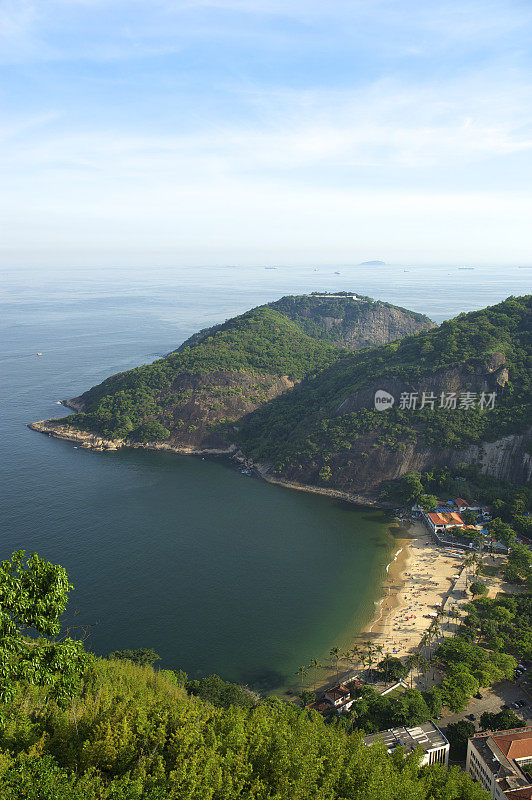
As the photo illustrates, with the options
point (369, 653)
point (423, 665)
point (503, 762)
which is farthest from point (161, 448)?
point (503, 762)

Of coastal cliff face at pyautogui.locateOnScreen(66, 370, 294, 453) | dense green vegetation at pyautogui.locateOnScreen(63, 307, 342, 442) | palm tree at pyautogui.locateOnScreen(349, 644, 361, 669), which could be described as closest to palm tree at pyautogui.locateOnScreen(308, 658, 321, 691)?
palm tree at pyautogui.locateOnScreen(349, 644, 361, 669)

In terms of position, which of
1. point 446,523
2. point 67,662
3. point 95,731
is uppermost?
point 67,662

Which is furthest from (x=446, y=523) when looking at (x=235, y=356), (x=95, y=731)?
(x=235, y=356)

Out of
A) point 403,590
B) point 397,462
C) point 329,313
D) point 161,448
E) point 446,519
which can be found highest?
point 329,313

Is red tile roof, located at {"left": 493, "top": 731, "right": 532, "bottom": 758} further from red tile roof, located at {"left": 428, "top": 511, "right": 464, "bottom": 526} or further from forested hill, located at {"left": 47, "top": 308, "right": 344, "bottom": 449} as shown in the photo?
forested hill, located at {"left": 47, "top": 308, "right": 344, "bottom": 449}

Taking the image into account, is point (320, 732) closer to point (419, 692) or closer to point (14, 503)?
point (419, 692)

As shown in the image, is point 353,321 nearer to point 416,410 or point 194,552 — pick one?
point 416,410

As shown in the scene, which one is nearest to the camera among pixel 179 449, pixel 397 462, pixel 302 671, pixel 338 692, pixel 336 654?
pixel 338 692
